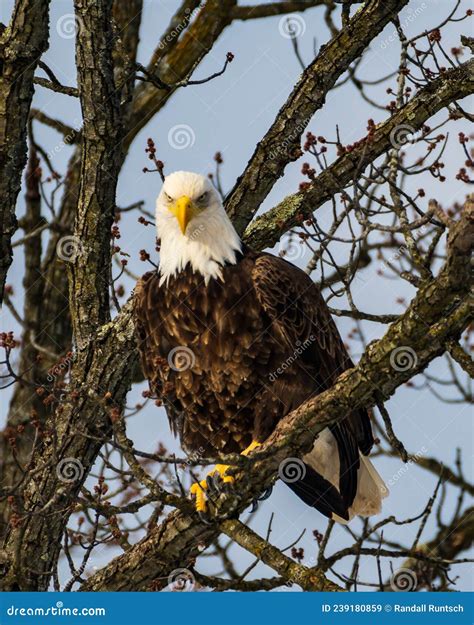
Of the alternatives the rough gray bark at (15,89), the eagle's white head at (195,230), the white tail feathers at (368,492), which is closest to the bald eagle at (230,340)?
the eagle's white head at (195,230)

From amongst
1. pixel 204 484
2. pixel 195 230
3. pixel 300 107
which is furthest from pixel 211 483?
pixel 300 107

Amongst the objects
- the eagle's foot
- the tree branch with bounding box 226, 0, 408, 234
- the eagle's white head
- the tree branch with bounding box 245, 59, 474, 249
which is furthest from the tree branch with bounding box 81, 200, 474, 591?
the tree branch with bounding box 226, 0, 408, 234

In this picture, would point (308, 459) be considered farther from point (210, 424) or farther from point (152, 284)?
point (152, 284)

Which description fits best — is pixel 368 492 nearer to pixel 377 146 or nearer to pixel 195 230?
pixel 195 230

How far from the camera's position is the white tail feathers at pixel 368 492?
6.43 metres

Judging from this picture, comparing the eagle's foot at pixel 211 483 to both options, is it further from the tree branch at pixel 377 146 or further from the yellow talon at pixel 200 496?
the tree branch at pixel 377 146

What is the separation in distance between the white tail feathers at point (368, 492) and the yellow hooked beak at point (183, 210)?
191 cm

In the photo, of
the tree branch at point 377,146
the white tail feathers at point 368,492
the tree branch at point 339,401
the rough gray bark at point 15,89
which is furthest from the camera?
the white tail feathers at point 368,492

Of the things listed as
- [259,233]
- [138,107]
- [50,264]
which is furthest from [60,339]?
[259,233]

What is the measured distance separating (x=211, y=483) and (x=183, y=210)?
1.54 meters

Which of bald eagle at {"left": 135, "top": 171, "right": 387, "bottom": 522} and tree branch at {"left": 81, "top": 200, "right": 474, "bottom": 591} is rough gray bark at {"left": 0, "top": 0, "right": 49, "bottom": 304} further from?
tree branch at {"left": 81, "top": 200, "right": 474, "bottom": 591}

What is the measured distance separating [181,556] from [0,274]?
1.91 m

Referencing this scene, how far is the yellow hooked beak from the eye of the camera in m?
5.72

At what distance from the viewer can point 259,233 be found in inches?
252
